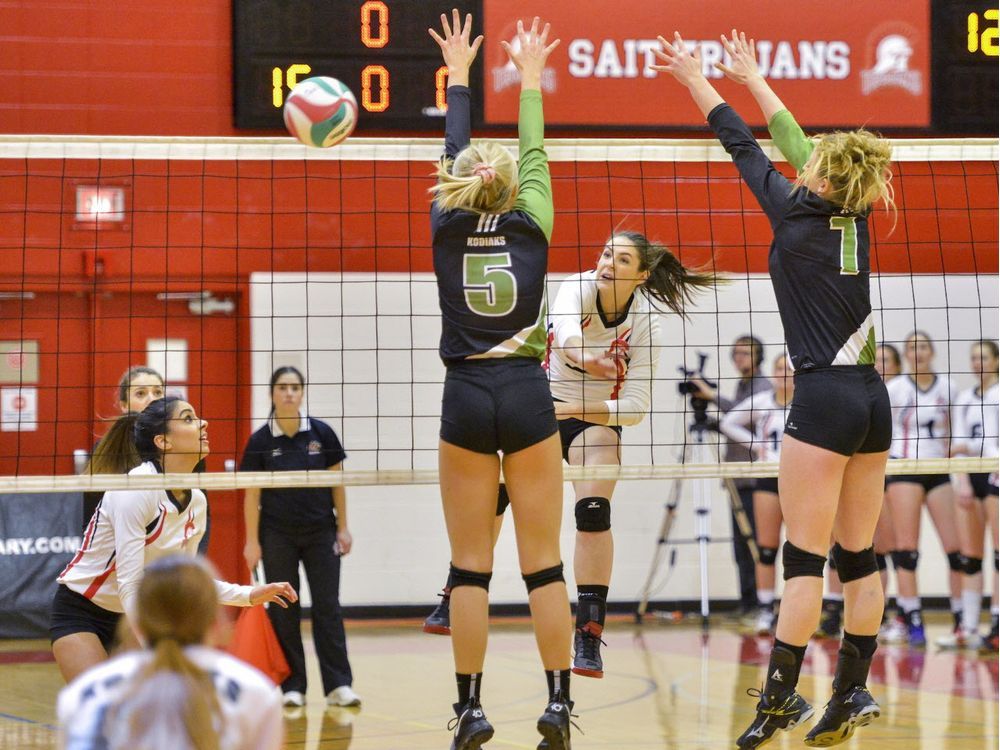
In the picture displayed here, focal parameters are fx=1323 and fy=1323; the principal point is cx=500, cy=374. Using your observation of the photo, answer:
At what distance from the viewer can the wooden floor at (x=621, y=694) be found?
6441mm

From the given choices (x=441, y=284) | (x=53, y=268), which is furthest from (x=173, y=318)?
(x=441, y=284)

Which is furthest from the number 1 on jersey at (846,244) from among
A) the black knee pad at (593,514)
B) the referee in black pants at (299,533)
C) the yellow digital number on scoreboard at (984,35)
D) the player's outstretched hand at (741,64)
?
the yellow digital number on scoreboard at (984,35)

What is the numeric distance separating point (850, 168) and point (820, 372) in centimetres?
72

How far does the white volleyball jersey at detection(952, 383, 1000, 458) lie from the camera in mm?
9570

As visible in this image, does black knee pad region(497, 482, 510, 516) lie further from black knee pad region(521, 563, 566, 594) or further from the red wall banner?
the red wall banner

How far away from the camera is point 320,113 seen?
16.7 feet

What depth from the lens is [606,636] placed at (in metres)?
9.95

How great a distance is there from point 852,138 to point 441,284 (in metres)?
1.54

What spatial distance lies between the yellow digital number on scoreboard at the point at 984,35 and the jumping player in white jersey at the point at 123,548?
6615mm

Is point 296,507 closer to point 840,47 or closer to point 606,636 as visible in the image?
point 606,636

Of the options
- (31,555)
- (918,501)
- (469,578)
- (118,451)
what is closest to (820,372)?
(469,578)

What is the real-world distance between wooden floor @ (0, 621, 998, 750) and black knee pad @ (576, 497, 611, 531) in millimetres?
1294

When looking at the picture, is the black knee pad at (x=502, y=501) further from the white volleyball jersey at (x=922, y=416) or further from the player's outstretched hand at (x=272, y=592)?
the white volleyball jersey at (x=922, y=416)

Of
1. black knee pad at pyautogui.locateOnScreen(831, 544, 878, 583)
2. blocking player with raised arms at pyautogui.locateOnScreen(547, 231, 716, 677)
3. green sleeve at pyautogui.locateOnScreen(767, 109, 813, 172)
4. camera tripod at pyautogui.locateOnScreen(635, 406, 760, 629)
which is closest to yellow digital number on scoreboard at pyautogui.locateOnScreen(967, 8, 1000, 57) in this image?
camera tripod at pyautogui.locateOnScreen(635, 406, 760, 629)
